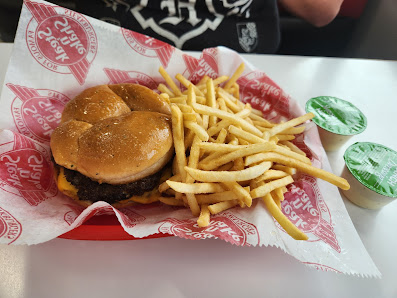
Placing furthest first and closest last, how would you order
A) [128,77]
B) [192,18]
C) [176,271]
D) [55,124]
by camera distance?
[192,18], [128,77], [55,124], [176,271]

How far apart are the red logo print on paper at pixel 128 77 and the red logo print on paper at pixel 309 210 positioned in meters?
1.07

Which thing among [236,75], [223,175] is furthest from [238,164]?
[236,75]

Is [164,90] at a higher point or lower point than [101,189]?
higher

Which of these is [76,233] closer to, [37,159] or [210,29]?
[37,159]

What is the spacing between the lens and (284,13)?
3.79 metres

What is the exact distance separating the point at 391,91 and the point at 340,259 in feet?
5.87

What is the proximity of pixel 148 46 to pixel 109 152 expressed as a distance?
86 centimetres

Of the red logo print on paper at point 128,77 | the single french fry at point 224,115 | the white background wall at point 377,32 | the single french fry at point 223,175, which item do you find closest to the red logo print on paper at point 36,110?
the red logo print on paper at point 128,77

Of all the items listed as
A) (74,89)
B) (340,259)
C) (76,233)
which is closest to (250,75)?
(74,89)

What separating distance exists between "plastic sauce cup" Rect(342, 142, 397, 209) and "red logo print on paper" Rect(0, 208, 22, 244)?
1444mm

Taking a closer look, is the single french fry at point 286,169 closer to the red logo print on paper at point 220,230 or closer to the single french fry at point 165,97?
the red logo print on paper at point 220,230

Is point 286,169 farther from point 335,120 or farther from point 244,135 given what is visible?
point 335,120

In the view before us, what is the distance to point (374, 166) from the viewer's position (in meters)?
1.52

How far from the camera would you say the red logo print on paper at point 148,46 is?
6.15ft
